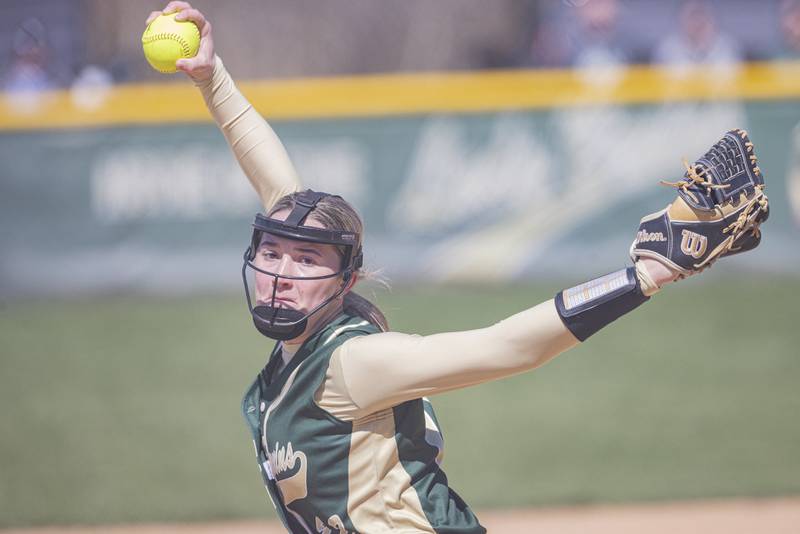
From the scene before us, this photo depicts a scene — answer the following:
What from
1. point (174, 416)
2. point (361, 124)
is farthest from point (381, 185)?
point (174, 416)

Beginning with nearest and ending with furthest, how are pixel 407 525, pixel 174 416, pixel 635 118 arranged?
1. pixel 407 525
2. pixel 174 416
3. pixel 635 118

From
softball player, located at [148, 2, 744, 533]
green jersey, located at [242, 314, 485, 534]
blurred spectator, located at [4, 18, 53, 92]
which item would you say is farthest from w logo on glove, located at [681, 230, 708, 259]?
blurred spectator, located at [4, 18, 53, 92]

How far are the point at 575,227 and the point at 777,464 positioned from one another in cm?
370

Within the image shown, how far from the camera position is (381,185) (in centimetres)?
998

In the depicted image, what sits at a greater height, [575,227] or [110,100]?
Answer: [110,100]

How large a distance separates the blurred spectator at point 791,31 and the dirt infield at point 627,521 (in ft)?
20.2

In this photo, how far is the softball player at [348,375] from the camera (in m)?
2.66

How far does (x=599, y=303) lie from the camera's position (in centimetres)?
255

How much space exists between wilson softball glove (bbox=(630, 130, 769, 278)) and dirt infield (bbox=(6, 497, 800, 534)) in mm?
3346

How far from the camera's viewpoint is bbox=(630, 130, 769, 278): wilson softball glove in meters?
2.55

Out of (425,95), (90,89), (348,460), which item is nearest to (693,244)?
(348,460)

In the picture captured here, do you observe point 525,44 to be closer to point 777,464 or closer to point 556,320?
point 777,464

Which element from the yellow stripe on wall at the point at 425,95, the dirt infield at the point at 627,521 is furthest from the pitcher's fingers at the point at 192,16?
the yellow stripe on wall at the point at 425,95

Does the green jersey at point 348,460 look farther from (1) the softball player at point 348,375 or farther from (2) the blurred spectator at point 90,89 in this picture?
(2) the blurred spectator at point 90,89
